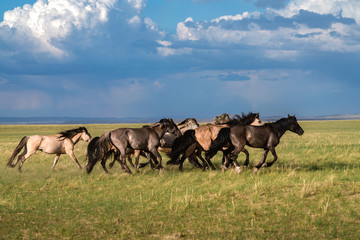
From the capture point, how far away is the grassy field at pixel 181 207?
723cm

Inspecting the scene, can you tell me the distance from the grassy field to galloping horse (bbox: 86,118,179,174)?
0.92 metres

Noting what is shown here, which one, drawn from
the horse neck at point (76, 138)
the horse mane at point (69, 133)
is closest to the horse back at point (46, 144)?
the horse mane at point (69, 133)

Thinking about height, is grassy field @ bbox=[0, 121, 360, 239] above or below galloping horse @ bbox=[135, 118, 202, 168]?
below

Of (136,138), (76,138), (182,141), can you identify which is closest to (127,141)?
(136,138)

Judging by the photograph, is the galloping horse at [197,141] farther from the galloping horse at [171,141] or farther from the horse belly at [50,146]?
the horse belly at [50,146]

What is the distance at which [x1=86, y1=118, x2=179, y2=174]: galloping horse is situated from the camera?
13.8 metres

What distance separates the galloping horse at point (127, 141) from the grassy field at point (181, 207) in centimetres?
92

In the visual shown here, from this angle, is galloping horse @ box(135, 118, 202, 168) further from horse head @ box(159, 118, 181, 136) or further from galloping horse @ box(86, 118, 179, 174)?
galloping horse @ box(86, 118, 179, 174)

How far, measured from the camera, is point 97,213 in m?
8.63

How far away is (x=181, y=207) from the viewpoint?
29.0 ft

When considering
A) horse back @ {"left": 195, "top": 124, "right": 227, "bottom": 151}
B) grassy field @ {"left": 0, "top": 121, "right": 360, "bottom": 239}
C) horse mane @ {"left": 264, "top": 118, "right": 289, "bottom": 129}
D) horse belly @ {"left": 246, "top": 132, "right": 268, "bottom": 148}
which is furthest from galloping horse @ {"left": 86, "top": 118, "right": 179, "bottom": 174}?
horse mane @ {"left": 264, "top": 118, "right": 289, "bottom": 129}

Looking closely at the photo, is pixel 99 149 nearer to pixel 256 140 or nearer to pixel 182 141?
pixel 182 141

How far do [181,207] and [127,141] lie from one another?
5459 millimetres

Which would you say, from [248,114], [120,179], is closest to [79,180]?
[120,179]
